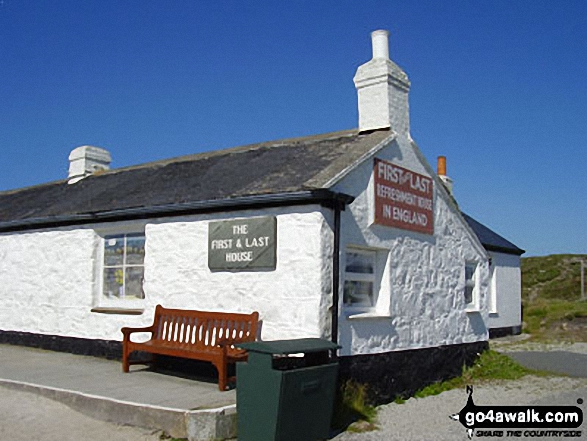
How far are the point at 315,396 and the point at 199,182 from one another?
5013 millimetres

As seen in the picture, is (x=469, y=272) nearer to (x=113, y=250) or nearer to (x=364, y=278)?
(x=364, y=278)

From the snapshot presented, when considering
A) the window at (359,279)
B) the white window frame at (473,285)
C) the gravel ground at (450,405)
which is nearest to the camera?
the gravel ground at (450,405)

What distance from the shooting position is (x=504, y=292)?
2066 centimetres

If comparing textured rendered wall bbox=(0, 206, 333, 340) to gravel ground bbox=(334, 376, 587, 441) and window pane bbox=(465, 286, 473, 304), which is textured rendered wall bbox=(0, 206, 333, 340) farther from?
window pane bbox=(465, 286, 473, 304)

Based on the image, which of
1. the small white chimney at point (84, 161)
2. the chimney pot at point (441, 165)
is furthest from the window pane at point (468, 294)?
the small white chimney at point (84, 161)

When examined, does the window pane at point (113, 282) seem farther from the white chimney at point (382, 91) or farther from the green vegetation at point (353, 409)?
the white chimney at point (382, 91)

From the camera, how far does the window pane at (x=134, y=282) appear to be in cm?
1085

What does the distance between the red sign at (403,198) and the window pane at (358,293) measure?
3.19 ft

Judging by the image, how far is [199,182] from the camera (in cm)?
1071

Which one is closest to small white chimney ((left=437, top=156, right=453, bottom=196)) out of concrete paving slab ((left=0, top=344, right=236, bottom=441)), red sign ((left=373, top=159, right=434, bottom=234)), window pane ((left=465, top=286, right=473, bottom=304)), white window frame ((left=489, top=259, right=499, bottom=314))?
white window frame ((left=489, top=259, right=499, bottom=314))

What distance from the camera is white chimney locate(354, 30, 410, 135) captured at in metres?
10.4

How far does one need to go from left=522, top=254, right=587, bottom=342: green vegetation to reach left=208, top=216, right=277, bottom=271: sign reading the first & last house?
550 inches

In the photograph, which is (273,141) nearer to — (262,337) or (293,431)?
(262,337)

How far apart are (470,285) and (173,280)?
6.14 meters
